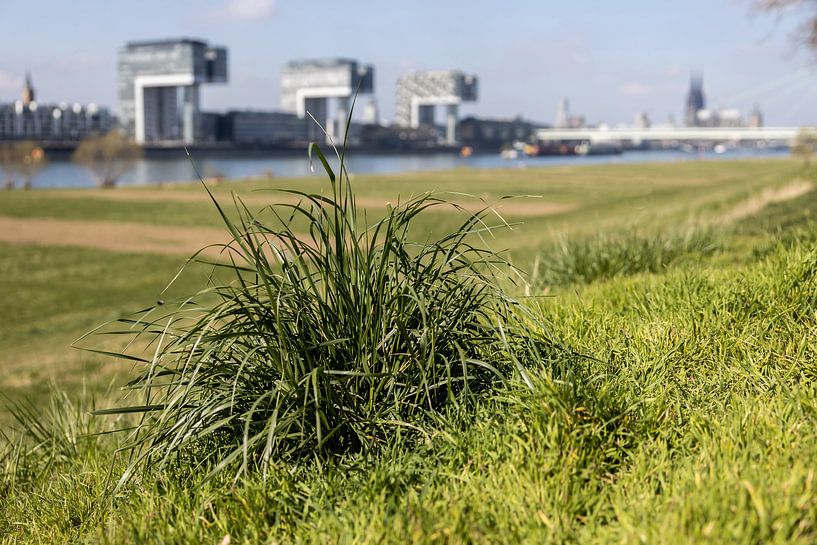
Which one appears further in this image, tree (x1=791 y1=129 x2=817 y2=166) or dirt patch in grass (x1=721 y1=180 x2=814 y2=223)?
tree (x1=791 y1=129 x2=817 y2=166)

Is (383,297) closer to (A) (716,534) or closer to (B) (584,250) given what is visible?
(A) (716,534)

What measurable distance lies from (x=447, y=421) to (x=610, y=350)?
107cm

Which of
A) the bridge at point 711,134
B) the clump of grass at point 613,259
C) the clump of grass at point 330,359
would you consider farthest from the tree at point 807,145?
the clump of grass at point 330,359

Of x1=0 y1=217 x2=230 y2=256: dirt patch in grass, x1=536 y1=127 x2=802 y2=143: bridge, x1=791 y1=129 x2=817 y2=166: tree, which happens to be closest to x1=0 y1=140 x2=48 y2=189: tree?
x1=0 y1=217 x2=230 y2=256: dirt patch in grass

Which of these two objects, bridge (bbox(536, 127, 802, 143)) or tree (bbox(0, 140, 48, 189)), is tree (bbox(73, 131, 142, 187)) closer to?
tree (bbox(0, 140, 48, 189))

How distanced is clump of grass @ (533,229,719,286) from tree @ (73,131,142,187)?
77.9 meters

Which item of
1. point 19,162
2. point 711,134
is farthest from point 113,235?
point 711,134

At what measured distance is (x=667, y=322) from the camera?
182 inches

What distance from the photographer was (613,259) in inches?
345

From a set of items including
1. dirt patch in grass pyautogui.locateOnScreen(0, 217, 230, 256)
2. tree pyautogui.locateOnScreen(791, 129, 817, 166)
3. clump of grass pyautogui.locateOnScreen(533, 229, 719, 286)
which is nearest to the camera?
clump of grass pyautogui.locateOnScreen(533, 229, 719, 286)

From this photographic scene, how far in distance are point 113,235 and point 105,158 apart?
54600 millimetres

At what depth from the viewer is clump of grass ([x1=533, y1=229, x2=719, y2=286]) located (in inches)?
336

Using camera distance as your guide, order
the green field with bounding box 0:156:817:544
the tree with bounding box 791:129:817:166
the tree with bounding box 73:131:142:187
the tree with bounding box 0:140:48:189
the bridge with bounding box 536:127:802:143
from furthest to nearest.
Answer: the bridge with bounding box 536:127:802:143 → the tree with bounding box 73:131:142:187 → the tree with bounding box 0:140:48:189 → the tree with bounding box 791:129:817:166 → the green field with bounding box 0:156:817:544

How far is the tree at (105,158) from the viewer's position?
82.6m
